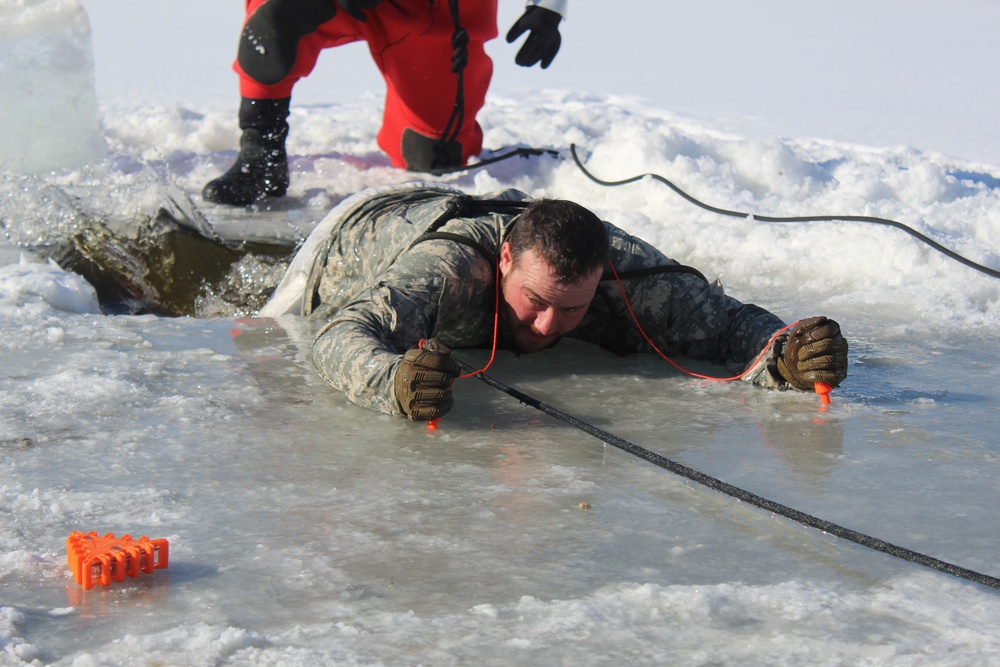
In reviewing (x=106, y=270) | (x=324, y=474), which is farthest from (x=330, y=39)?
(x=324, y=474)

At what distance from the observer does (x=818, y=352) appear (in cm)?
288

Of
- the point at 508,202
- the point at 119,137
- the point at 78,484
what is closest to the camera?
the point at 78,484

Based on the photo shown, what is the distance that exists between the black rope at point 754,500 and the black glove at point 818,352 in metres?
0.60

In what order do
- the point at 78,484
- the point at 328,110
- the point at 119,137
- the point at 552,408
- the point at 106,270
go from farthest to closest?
the point at 328,110
the point at 119,137
the point at 106,270
the point at 552,408
the point at 78,484

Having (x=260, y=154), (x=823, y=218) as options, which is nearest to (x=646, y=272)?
(x=823, y=218)

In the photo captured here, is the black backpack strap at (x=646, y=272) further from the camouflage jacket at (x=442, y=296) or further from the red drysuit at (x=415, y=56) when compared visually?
the red drysuit at (x=415, y=56)

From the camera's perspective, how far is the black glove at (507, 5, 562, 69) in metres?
5.32

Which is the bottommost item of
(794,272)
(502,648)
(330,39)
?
(502,648)

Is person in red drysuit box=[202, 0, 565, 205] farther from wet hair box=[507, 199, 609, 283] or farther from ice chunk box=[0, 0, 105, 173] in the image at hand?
wet hair box=[507, 199, 609, 283]

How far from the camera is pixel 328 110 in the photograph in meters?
7.57

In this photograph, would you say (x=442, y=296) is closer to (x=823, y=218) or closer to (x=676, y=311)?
(x=676, y=311)

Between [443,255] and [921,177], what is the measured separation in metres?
3.32

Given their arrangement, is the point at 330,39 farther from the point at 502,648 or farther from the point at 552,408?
the point at 502,648

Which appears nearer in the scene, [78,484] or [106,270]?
[78,484]
